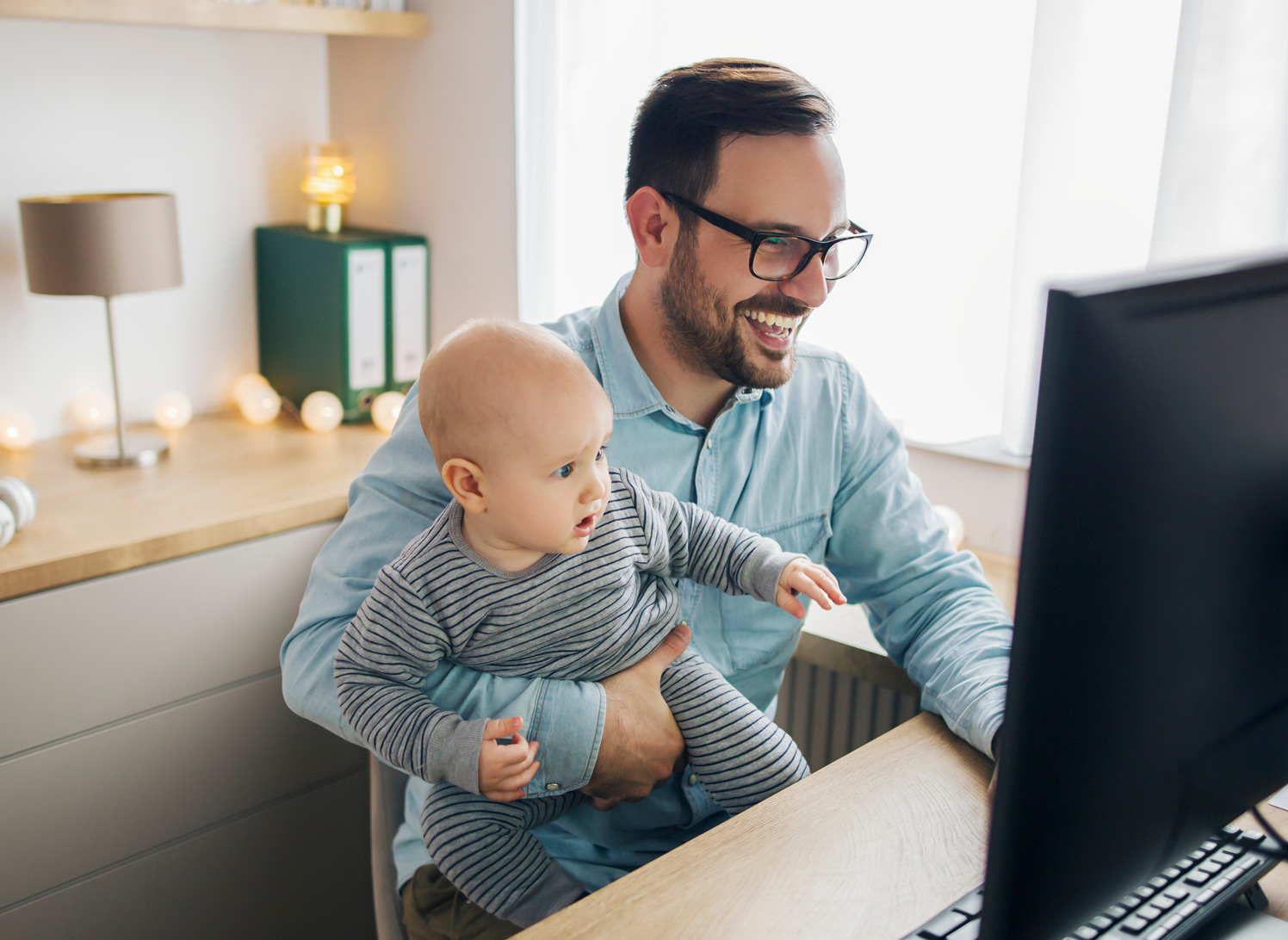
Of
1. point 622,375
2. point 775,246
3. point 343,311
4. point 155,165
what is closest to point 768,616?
point 622,375

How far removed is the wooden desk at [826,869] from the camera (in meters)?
0.76

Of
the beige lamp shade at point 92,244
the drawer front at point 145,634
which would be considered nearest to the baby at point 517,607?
the drawer front at point 145,634

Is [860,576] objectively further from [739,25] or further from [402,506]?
[739,25]

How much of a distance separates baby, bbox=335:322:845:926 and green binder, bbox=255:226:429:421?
1.36m

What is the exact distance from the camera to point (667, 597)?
1149 mm

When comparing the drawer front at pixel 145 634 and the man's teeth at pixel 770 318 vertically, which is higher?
the man's teeth at pixel 770 318

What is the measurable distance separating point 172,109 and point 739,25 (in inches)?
48.5

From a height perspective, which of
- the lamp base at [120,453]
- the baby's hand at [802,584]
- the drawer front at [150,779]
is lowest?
the drawer front at [150,779]

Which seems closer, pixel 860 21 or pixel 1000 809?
pixel 1000 809

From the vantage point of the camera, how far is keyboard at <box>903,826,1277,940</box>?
75 cm

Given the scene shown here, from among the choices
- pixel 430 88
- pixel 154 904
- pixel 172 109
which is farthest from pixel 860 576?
pixel 172 109

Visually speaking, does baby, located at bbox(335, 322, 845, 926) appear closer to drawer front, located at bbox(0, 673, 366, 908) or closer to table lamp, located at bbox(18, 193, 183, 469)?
drawer front, located at bbox(0, 673, 366, 908)

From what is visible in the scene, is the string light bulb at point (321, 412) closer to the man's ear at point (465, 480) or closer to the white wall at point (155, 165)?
the white wall at point (155, 165)

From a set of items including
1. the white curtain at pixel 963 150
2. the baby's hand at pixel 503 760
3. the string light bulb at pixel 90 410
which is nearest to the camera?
the baby's hand at pixel 503 760
